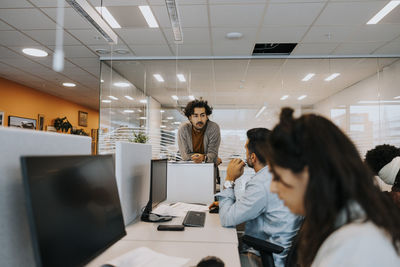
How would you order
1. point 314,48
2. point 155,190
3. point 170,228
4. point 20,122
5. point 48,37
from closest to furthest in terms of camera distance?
point 170,228
point 155,190
point 48,37
point 314,48
point 20,122

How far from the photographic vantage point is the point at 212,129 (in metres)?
3.09

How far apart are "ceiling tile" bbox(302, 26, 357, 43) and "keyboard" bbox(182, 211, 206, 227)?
2.83m

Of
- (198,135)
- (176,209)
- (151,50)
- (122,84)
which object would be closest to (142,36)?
(151,50)

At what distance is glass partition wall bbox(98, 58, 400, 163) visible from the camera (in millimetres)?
4598

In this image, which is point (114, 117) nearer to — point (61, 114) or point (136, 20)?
point (136, 20)

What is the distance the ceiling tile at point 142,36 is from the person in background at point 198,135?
4.05 feet

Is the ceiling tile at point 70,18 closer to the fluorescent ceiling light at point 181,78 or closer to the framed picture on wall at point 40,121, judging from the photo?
the fluorescent ceiling light at point 181,78

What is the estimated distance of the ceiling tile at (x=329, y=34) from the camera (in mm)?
3468

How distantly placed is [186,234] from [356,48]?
404 centimetres

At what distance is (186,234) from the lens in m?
1.50

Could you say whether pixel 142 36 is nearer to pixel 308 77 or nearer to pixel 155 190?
pixel 155 190

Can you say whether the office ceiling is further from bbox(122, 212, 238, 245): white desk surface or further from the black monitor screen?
bbox(122, 212, 238, 245): white desk surface

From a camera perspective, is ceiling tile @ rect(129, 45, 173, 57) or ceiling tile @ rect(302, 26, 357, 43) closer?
ceiling tile @ rect(302, 26, 357, 43)

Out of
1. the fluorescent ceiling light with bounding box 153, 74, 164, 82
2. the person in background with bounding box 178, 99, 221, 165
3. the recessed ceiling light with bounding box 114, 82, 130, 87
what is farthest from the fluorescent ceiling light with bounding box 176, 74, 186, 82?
the person in background with bounding box 178, 99, 221, 165
